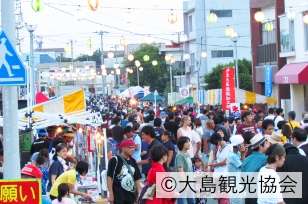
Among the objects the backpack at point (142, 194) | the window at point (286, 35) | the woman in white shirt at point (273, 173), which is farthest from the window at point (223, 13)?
the woman in white shirt at point (273, 173)

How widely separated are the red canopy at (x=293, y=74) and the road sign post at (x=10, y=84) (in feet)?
89.4

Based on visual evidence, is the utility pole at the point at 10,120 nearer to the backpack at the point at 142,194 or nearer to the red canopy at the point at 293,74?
the backpack at the point at 142,194

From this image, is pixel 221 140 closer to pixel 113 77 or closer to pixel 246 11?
pixel 246 11

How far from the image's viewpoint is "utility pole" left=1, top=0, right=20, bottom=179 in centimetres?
912

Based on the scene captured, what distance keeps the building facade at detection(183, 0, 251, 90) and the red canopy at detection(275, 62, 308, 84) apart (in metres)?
29.2

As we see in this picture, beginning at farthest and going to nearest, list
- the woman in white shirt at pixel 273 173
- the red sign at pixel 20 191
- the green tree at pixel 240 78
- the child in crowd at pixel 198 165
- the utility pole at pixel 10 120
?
the green tree at pixel 240 78 < the child in crowd at pixel 198 165 < the utility pole at pixel 10 120 < the woman in white shirt at pixel 273 173 < the red sign at pixel 20 191

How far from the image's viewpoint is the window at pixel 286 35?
3822 centimetres

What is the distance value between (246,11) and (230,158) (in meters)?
62.4

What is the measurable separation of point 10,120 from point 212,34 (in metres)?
62.1

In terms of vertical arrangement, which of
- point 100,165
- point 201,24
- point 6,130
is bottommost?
point 100,165

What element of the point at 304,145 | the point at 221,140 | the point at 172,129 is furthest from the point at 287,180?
the point at 172,129

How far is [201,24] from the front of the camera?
7019 centimetres

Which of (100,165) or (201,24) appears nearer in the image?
(100,165)

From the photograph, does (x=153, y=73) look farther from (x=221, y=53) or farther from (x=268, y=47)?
(x=268, y=47)
